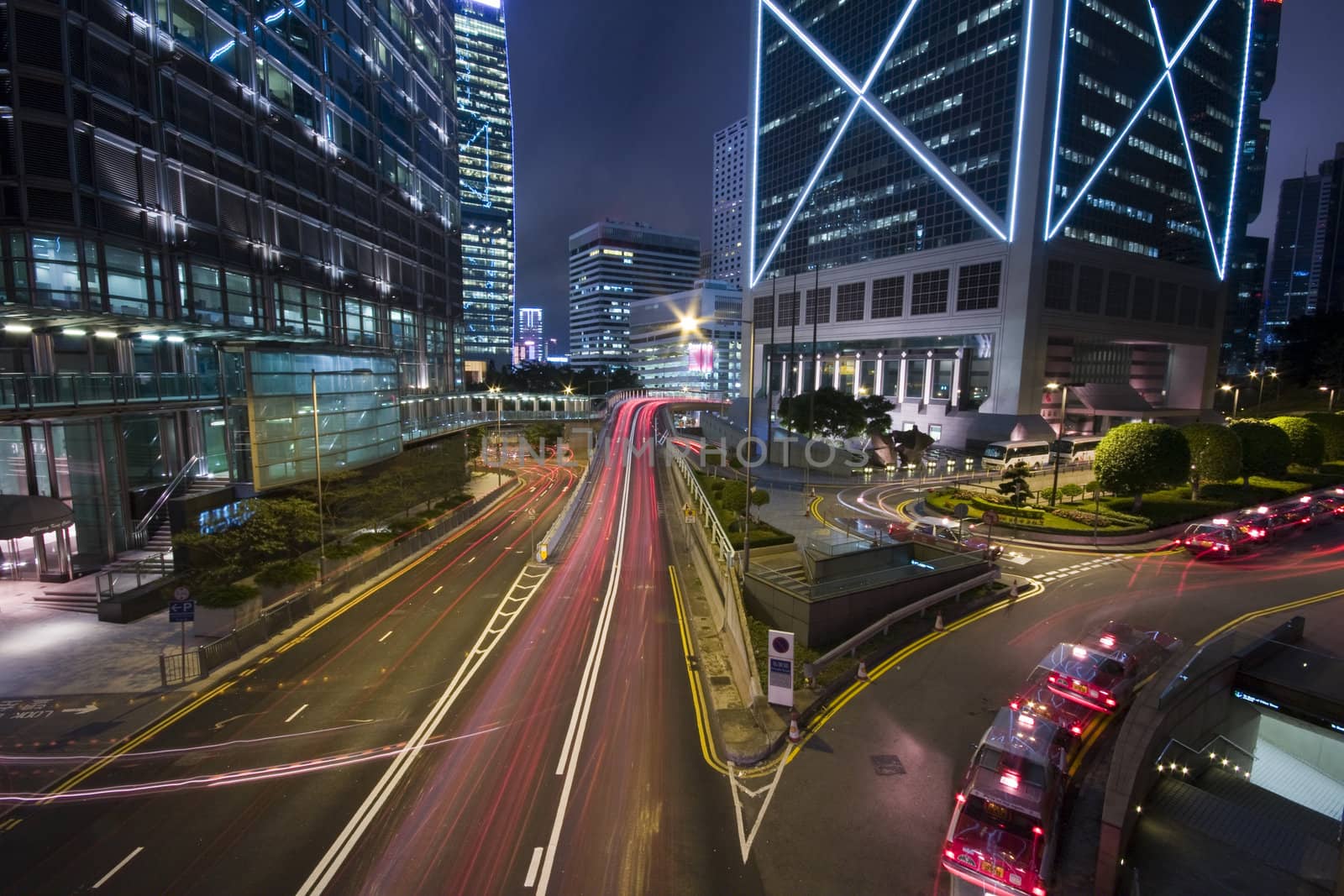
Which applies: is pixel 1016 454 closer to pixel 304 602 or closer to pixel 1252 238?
pixel 304 602

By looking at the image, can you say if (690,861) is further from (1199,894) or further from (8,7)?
(8,7)

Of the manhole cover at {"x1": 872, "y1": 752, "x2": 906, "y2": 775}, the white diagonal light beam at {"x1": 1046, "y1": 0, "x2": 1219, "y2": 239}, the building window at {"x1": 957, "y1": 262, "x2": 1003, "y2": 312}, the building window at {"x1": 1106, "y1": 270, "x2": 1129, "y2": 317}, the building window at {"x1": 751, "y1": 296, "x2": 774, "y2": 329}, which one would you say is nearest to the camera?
the manhole cover at {"x1": 872, "y1": 752, "x2": 906, "y2": 775}

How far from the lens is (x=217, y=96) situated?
3095cm

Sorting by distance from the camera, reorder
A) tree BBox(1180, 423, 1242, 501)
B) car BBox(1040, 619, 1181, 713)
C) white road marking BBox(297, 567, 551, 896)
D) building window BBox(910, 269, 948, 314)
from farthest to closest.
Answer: building window BBox(910, 269, 948, 314) → tree BBox(1180, 423, 1242, 501) → car BBox(1040, 619, 1181, 713) → white road marking BBox(297, 567, 551, 896)

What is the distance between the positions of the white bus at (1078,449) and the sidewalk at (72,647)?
6633 centimetres

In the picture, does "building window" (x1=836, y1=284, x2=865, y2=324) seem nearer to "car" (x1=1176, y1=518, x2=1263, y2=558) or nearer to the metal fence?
"car" (x1=1176, y1=518, x2=1263, y2=558)

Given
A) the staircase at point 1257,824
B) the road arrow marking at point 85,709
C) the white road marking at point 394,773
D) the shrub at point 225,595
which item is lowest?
the staircase at point 1257,824

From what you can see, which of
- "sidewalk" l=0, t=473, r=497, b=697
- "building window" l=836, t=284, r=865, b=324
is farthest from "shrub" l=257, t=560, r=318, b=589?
"building window" l=836, t=284, r=865, b=324

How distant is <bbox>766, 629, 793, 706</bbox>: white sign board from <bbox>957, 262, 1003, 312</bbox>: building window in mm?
75222

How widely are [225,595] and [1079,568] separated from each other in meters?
36.0

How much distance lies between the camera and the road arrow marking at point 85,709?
15961 mm

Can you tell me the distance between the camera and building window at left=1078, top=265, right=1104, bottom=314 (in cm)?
7688

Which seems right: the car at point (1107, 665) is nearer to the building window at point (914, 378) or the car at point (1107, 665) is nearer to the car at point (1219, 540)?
the car at point (1219, 540)

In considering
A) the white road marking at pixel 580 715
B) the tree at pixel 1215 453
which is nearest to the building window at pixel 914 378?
the tree at pixel 1215 453
